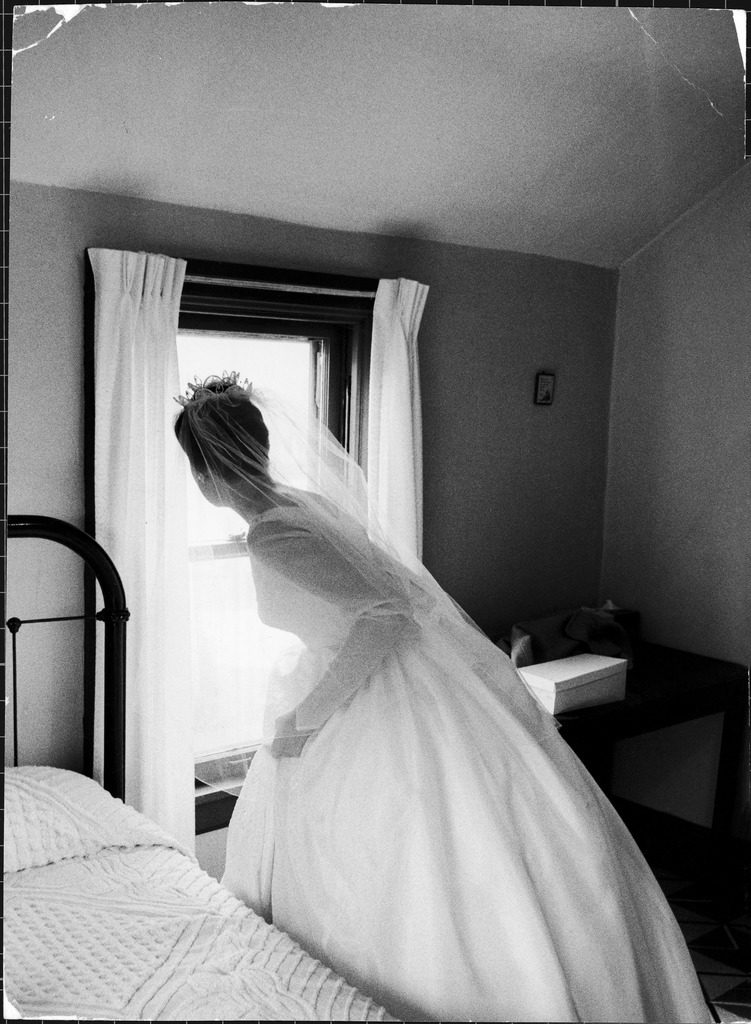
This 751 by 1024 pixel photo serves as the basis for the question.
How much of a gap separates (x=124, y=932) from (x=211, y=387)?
3.17 feet

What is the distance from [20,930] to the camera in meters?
1.64

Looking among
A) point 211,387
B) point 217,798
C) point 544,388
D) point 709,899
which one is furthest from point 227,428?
point 709,899

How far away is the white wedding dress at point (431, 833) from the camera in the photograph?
1437mm

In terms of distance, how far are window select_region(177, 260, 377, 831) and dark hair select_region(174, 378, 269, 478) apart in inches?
1.8

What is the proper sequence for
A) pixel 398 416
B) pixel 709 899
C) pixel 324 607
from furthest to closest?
pixel 324 607, pixel 398 416, pixel 709 899

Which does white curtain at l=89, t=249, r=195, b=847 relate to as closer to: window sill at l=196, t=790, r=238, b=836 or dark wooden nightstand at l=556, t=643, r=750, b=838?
window sill at l=196, t=790, r=238, b=836

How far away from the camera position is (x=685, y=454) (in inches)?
61.2

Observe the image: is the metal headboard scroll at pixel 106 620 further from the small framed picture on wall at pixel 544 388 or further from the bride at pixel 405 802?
the small framed picture on wall at pixel 544 388

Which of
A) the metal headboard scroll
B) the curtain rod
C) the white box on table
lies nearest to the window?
the curtain rod

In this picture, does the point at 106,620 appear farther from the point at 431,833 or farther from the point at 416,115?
the point at 416,115

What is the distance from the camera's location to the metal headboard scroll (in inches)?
60.1

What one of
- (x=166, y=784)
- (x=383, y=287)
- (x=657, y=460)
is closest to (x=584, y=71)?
(x=383, y=287)

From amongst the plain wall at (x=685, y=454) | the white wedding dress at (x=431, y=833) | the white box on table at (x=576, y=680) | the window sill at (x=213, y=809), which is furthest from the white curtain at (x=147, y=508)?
the plain wall at (x=685, y=454)

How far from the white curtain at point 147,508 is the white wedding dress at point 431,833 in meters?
0.15
